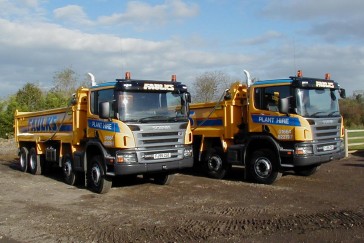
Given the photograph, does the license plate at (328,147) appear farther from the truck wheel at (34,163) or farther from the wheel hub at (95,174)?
the truck wheel at (34,163)

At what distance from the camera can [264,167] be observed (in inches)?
482

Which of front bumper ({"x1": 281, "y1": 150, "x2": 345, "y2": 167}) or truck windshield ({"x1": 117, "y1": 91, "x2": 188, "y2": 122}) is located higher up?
truck windshield ({"x1": 117, "y1": 91, "x2": 188, "y2": 122})

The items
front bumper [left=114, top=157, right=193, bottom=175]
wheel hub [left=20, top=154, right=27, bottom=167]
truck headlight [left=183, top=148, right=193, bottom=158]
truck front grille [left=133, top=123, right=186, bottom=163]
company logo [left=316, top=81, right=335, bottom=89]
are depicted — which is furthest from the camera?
wheel hub [left=20, top=154, right=27, bottom=167]

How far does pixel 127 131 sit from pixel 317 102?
503cm

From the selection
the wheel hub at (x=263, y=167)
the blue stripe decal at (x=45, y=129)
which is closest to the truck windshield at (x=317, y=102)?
the wheel hub at (x=263, y=167)

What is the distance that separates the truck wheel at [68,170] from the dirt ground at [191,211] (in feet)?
0.72

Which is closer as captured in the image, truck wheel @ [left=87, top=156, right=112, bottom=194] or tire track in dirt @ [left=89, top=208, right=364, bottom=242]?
tire track in dirt @ [left=89, top=208, right=364, bottom=242]

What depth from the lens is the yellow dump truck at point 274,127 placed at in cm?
1140

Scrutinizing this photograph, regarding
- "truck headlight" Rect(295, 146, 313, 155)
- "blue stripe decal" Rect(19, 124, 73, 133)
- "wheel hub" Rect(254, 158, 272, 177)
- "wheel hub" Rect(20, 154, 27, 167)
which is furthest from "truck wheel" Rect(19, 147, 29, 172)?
"truck headlight" Rect(295, 146, 313, 155)

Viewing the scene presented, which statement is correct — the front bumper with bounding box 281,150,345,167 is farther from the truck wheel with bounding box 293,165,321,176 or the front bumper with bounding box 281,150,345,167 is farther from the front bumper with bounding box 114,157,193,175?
the front bumper with bounding box 114,157,193,175

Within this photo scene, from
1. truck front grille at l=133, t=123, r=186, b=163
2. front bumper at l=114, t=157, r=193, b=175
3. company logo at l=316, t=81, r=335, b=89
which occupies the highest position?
company logo at l=316, t=81, r=335, b=89

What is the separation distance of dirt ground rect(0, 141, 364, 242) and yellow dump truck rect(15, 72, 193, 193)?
668 mm

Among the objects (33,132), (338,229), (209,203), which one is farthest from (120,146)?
(33,132)

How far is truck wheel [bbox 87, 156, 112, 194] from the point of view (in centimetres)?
1141
